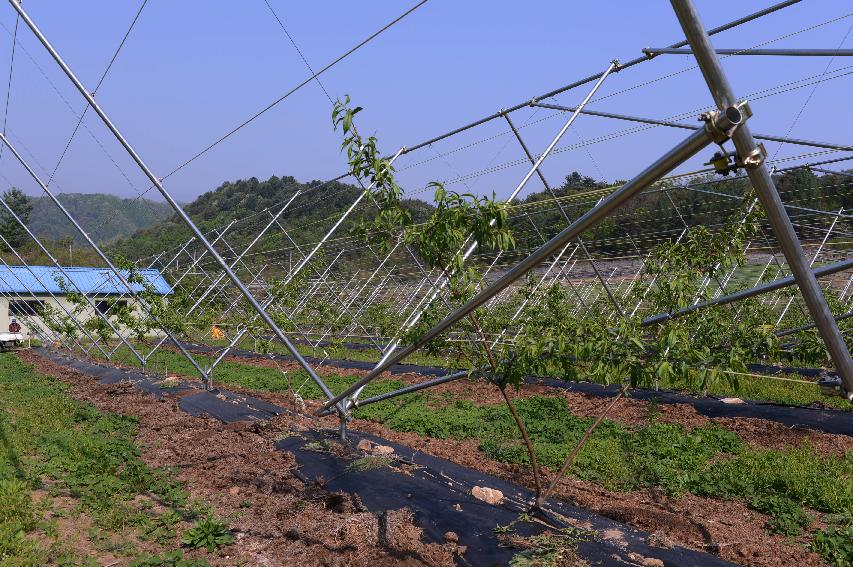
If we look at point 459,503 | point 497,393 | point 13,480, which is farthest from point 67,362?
point 459,503

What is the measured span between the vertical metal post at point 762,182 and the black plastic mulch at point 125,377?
1111 cm

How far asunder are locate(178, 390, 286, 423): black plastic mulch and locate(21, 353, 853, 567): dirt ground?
0.87ft

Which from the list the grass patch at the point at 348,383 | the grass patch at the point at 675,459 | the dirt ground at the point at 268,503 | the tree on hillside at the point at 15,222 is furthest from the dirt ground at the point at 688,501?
the tree on hillside at the point at 15,222

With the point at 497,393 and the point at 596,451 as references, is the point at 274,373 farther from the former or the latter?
the point at 596,451

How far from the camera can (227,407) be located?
9625mm

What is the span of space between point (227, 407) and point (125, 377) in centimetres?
588

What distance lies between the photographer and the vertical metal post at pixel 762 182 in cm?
193

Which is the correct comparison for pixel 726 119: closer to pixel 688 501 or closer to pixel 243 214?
pixel 688 501

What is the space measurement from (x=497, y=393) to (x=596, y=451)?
4.69m

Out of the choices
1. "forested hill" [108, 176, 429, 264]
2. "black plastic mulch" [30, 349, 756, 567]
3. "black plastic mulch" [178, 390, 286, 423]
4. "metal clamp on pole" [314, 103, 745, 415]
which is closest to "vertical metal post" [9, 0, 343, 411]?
"black plastic mulch" [30, 349, 756, 567]

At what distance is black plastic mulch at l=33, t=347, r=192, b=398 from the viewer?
12.1m

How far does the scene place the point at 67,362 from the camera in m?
20.0

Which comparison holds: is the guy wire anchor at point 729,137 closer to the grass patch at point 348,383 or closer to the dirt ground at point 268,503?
the grass patch at point 348,383

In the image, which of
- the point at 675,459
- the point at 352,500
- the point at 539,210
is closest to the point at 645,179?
the point at 352,500
